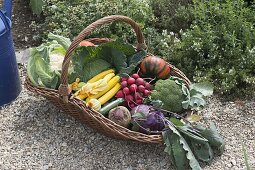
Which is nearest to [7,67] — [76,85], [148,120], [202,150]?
[76,85]

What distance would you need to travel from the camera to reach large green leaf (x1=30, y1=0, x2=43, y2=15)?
495cm

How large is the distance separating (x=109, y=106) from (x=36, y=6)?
5.64 ft

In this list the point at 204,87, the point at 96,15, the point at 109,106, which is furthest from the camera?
the point at 96,15

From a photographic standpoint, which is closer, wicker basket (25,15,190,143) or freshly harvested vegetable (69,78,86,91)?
wicker basket (25,15,190,143)

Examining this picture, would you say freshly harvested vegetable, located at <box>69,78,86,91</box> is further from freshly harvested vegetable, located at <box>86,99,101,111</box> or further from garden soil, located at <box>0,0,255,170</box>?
garden soil, located at <box>0,0,255,170</box>

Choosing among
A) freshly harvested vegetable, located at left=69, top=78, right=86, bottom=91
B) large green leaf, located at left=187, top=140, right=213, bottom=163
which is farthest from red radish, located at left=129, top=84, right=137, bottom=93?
large green leaf, located at left=187, top=140, right=213, bottom=163

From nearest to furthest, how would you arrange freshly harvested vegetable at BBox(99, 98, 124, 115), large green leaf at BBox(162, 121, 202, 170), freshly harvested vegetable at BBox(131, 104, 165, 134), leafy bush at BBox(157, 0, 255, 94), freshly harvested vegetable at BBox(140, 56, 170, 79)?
large green leaf at BBox(162, 121, 202, 170), freshly harvested vegetable at BBox(131, 104, 165, 134), freshly harvested vegetable at BBox(99, 98, 124, 115), freshly harvested vegetable at BBox(140, 56, 170, 79), leafy bush at BBox(157, 0, 255, 94)

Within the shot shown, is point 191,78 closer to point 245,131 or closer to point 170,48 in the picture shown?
point 170,48

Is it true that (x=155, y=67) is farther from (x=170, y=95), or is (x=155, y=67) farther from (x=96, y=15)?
(x=96, y=15)

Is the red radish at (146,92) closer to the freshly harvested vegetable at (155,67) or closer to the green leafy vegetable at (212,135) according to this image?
the freshly harvested vegetable at (155,67)

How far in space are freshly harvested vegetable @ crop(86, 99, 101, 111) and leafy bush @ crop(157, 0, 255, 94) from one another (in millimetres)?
942

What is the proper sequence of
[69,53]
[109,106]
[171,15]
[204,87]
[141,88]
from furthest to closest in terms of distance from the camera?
[171,15] → [204,87] → [141,88] → [109,106] → [69,53]

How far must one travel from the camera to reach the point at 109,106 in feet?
12.1

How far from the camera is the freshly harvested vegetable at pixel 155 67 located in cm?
390
